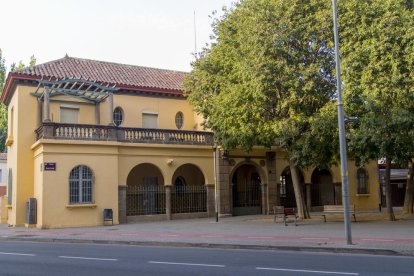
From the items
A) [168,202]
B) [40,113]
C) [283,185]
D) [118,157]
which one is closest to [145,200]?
[168,202]

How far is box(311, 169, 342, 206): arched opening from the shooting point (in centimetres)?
3259

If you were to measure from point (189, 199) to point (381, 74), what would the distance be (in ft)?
45.5

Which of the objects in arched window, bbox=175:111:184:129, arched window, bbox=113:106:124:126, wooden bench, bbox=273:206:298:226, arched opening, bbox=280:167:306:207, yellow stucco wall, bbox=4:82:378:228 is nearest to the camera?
wooden bench, bbox=273:206:298:226

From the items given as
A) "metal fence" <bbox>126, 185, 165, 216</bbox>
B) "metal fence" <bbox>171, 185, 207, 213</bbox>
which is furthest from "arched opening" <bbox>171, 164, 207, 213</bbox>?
"metal fence" <bbox>126, 185, 165, 216</bbox>

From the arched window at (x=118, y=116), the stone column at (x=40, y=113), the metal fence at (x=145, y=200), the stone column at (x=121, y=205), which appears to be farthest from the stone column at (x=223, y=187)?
the stone column at (x=40, y=113)

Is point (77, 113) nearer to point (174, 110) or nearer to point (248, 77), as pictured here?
point (174, 110)

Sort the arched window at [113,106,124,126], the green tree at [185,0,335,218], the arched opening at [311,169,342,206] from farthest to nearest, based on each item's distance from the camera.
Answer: the arched opening at [311,169,342,206] → the arched window at [113,106,124,126] → the green tree at [185,0,335,218]

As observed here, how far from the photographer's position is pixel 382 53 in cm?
1827

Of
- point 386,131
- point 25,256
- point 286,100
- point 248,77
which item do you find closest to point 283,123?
point 286,100

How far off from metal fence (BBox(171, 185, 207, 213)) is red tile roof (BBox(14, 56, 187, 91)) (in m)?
6.25

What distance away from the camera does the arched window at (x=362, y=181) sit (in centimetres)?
3422

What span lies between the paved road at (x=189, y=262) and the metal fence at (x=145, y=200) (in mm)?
11375

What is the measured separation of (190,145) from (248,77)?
308 inches

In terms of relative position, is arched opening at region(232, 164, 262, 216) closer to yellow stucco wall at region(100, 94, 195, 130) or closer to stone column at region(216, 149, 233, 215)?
stone column at region(216, 149, 233, 215)
